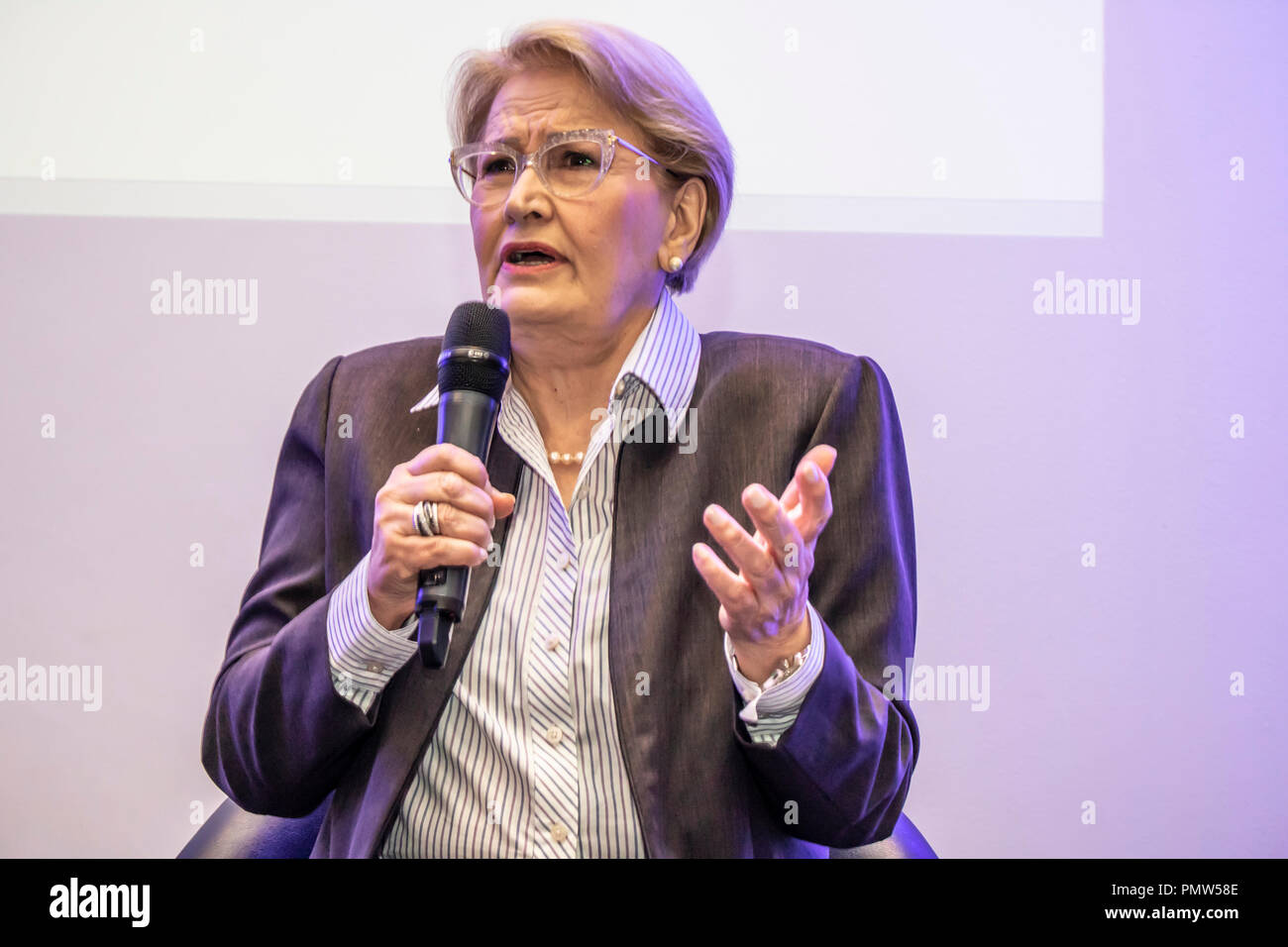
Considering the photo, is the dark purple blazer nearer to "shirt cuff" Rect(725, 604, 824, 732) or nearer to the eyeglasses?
"shirt cuff" Rect(725, 604, 824, 732)

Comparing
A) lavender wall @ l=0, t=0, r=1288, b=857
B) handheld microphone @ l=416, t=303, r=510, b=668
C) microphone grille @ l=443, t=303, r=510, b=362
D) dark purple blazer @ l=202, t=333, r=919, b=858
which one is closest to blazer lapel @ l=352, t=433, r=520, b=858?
dark purple blazer @ l=202, t=333, r=919, b=858

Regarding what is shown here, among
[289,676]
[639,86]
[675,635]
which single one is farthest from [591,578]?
[639,86]

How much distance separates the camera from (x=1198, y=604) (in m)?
2.06

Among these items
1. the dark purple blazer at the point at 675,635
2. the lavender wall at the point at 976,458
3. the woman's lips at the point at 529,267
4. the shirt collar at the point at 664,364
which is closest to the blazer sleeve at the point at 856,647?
the dark purple blazer at the point at 675,635

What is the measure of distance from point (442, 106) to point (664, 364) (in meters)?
0.78

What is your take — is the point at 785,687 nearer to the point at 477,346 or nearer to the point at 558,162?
the point at 477,346

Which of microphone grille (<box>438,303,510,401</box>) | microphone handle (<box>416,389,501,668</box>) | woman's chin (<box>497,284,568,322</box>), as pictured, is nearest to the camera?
microphone handle (<box>416,389,501,668</box>)

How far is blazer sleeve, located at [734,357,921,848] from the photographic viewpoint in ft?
4.45

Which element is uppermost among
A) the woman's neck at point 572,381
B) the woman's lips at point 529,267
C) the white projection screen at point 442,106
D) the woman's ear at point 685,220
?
the white projection screen at point 442,106

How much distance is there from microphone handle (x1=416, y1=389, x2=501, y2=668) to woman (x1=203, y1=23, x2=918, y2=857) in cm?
8

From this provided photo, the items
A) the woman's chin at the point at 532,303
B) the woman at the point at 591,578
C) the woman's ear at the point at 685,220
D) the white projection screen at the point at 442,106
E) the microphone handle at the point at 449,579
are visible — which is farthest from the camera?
the white projection screen at the point at 442,106

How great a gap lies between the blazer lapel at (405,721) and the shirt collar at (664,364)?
32 centimetres

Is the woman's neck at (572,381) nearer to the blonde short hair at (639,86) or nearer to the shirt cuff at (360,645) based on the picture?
the blonde short hair at (639,86)

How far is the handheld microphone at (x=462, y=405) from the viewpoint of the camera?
1.11m
